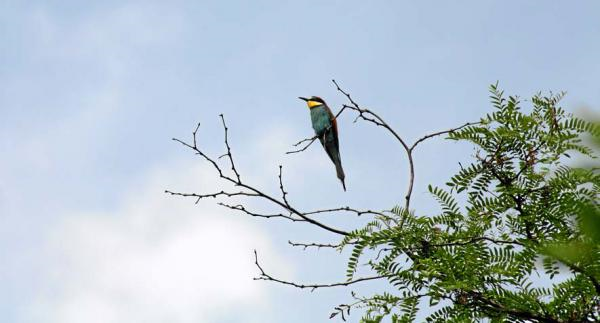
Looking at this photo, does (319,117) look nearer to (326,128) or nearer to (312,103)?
(312,103)

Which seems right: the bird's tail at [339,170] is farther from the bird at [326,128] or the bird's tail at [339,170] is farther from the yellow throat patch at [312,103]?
the yellow throat patch at [312,103]

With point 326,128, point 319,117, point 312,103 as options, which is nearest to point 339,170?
point 326,128

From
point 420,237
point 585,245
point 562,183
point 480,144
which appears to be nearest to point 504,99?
point 480,144

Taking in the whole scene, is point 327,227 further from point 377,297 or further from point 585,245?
point 585,245

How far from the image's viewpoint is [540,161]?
11.7ft

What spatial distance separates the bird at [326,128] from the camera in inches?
289

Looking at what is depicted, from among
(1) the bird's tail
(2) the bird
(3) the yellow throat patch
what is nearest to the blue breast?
(2) the bird

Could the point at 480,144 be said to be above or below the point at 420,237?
above

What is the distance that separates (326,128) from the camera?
7.16 metres

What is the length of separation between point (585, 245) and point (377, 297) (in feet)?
9.08

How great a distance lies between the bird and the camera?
7.33 metres

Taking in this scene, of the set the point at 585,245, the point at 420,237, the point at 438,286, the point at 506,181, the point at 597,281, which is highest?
the point at 506,181

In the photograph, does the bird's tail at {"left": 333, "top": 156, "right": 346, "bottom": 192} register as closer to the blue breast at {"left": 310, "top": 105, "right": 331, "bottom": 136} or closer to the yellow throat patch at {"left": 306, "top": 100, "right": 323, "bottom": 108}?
the blue breast at {"left": 310, "top": 105, "right": 331, "bottom": 136}

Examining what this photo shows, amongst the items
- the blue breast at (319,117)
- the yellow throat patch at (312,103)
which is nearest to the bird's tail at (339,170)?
the blue breast at (319,117)
